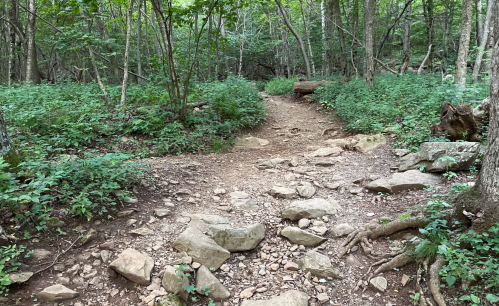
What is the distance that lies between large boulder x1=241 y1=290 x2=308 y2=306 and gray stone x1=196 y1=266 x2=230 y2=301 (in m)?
0.24

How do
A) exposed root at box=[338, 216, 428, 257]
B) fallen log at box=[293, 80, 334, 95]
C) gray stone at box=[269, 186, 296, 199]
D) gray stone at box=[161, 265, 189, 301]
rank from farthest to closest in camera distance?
fallen log at box=[293, 80, 334, 95]
gray stone at box=[269, 186, 296, 199]
exposed root at box=[338, 216, 428, 257]
gray stone at box=[161, 265, 189, 301]

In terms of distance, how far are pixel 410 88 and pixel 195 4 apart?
703 centimetres

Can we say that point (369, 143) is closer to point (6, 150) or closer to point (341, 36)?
point (6, 150)

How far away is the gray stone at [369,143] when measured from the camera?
269 inches

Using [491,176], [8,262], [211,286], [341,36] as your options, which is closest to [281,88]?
[341,36]

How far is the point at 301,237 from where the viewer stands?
3674mm

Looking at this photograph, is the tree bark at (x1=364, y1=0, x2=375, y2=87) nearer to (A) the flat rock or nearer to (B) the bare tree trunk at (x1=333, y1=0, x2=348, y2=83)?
(B) the bare tree trunk at (x1=333, y1=0, x2=348, y2=83)

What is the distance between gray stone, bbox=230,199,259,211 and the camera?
4.45m

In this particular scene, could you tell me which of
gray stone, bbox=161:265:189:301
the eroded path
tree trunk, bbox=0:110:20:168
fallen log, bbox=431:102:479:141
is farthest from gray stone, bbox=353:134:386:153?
tree trunk, bbox=0:110:20:168

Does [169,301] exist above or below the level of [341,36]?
below

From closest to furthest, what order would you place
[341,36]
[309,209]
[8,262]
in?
[8,262] → [309,209] → [341,36]

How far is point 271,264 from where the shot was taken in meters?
3.34

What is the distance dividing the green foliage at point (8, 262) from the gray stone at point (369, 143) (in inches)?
256

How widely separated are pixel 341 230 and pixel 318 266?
2.51 ft
